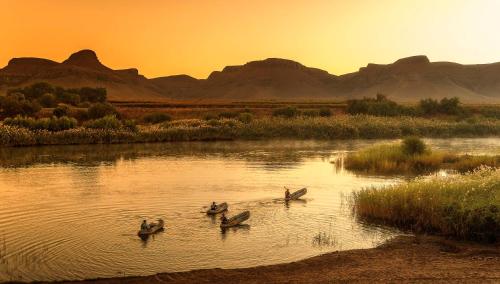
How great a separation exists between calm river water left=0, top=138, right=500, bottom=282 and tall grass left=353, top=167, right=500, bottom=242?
0.91 metres

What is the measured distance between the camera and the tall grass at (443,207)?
1672 centimetres

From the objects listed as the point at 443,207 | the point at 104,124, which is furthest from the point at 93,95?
the point at 443,207

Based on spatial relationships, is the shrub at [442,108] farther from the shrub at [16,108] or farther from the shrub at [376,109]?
the shrub at [16,108]

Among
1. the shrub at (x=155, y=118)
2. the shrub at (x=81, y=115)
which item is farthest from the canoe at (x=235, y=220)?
the shrub at (x=155, y=118)

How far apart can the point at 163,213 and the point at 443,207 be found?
30.5 ft

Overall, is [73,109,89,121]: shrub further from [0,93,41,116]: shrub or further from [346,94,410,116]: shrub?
[346,94,410,116]: shrub

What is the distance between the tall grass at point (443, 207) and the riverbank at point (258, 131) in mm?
35106

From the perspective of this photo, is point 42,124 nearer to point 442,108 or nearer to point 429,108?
point 429,108

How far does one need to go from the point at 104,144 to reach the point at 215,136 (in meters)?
11.0

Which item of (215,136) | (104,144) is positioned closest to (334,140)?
(215,136)

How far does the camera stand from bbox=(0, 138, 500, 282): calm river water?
1561 centimetres

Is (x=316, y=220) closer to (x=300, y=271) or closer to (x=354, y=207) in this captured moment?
(x=354, y=207)

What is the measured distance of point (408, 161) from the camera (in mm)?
34312

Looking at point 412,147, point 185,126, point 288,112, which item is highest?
point 288,112
